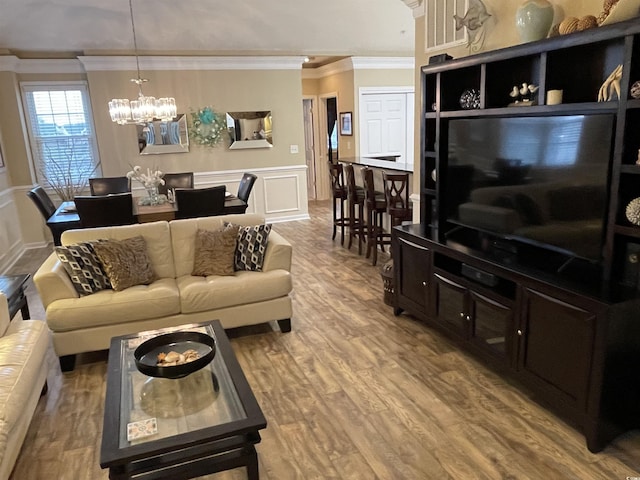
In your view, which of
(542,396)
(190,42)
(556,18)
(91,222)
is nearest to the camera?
(542,396)

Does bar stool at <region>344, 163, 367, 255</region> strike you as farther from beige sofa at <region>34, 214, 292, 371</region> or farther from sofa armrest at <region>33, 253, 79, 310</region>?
sofa armrest at <region>33, 253, 79, 310</region>

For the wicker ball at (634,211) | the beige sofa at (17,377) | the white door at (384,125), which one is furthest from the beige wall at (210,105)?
the wicker ball at (634,211)

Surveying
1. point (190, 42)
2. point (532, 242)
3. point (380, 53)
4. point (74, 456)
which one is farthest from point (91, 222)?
point (380, 53)

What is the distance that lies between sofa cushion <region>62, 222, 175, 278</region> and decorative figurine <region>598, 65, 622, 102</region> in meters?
3.16

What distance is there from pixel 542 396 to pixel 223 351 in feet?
5.82

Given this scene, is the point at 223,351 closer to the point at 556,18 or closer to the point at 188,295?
the point at 188,295

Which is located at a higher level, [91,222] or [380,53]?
[380,53]

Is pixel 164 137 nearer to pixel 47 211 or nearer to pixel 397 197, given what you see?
pixel 47 211

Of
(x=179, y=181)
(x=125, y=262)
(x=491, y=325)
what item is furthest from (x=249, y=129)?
(x=491, y=325)

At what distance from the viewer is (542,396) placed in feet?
8.82

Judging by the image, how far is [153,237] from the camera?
3932mm

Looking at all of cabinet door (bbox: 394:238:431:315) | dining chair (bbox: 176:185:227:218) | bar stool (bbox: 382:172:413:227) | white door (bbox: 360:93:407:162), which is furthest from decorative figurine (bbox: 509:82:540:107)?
white door (bbox: 360:93:407:162)

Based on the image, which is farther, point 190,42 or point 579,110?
point 190,42

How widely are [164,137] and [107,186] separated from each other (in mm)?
1489
